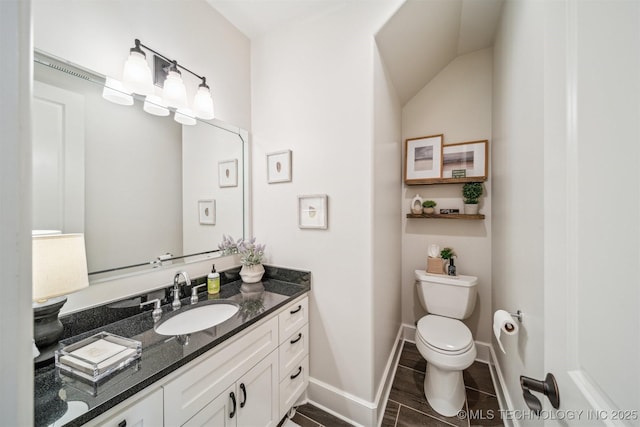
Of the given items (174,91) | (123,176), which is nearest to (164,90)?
(174,91)

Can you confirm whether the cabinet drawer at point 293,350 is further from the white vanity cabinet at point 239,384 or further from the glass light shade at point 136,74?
the glass light shade at point 136,74

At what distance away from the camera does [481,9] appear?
159cm

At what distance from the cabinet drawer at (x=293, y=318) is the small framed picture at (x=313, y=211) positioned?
52cm

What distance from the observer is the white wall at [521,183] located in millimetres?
923

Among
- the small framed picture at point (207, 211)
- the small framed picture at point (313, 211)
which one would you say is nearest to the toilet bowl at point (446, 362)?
the small framed picture at point (313, 211)

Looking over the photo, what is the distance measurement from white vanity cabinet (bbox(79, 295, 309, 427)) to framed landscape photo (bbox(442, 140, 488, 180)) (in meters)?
1.72

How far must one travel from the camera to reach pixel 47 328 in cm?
85

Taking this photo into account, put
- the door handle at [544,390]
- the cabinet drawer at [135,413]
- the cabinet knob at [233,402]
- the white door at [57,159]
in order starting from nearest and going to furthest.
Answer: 1. the door handle at [544,390]
2. the cabinet drawer at [135,413]
3. the white door at [57,159]
4. the cabinet knob at [233,402]

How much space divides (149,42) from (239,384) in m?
1.85

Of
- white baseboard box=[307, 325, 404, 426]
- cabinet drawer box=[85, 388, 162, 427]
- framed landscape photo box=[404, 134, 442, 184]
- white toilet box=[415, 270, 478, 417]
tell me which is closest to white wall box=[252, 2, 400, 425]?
white baseboard box=[307, 325, 404, 426]

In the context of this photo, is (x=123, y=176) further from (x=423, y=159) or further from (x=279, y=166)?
(x=423, y=159)

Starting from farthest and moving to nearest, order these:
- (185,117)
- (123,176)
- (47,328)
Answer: (185,117) < (123,176) < (47,328)

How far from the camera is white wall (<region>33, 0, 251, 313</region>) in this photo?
97 centimetres

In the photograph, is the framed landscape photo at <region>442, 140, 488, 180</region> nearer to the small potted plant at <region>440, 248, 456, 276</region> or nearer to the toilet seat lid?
the small potted plant at <region>440, 248, 456, 276</region>
